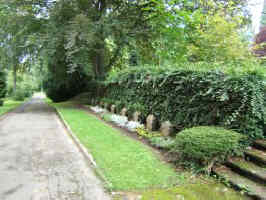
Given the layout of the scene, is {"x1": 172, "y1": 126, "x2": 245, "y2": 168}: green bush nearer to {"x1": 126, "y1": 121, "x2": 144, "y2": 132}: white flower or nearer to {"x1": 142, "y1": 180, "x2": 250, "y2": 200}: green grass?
{"x1": 142, "y1": 180, "x2": 250, "y2": 200}: green grass

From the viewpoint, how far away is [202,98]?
15.1 ft

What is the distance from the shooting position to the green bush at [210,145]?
3.26m

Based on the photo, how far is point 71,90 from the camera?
19094 mm

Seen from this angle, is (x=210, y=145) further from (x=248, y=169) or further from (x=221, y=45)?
(x=221, y=45)

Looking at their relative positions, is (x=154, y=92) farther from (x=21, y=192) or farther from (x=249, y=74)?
(x=21, y=192)

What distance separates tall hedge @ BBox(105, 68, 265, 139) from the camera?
353 centimetres

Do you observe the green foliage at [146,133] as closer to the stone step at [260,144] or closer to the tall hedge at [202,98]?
the tall hedge at [202,98]

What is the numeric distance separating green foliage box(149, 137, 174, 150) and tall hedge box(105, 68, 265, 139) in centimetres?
68

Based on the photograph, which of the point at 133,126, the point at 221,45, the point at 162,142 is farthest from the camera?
the point at 221,45

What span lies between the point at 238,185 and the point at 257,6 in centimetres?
1708

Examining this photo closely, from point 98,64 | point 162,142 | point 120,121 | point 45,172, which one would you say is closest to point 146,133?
point 162,142

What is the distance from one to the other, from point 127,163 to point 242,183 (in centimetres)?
205

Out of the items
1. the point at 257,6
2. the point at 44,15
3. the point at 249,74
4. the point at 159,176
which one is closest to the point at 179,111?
the point at 249,74

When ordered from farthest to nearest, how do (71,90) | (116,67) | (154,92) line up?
1. (71,90)
2. (116,67)
3. (154,92)
